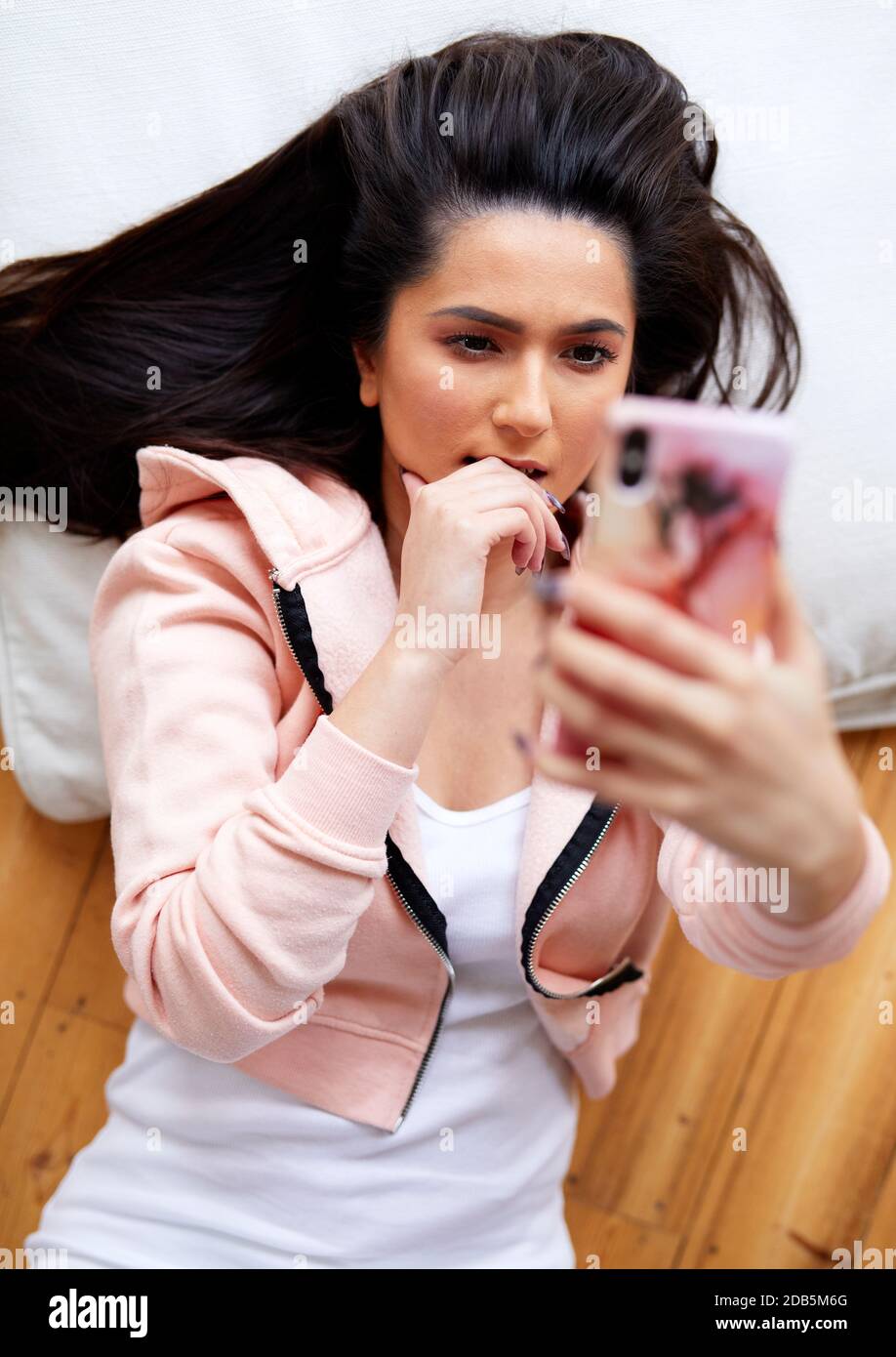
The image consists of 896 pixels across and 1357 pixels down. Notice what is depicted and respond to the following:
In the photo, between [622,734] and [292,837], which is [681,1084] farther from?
[622,734]

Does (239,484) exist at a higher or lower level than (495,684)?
higher

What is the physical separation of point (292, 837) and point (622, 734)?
40 cm

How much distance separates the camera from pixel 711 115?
115 centimetres

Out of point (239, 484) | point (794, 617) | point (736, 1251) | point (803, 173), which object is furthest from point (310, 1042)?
point (803, 173)

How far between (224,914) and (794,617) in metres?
0.49

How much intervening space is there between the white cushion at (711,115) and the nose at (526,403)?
0.39m

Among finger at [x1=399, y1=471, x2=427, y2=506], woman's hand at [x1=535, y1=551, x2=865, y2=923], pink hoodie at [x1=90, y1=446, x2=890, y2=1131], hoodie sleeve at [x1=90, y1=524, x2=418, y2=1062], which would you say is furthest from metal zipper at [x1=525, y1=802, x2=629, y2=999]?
woman's hand at [x1=535, y1=551, x2=865, y2=923]

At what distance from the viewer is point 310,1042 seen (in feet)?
3.59

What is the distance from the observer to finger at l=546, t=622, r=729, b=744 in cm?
46

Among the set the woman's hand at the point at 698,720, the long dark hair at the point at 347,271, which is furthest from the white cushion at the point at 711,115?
the woman's hand at the point at 698,720

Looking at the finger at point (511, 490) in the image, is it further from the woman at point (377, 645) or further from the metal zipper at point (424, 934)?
the metal zipper at point (424, 934)

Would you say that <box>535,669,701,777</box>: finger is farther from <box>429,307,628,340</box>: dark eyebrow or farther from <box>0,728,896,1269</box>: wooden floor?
<box>0,728,896,1269</box>: wooden floor

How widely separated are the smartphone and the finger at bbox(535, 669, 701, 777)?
23 millimetres
